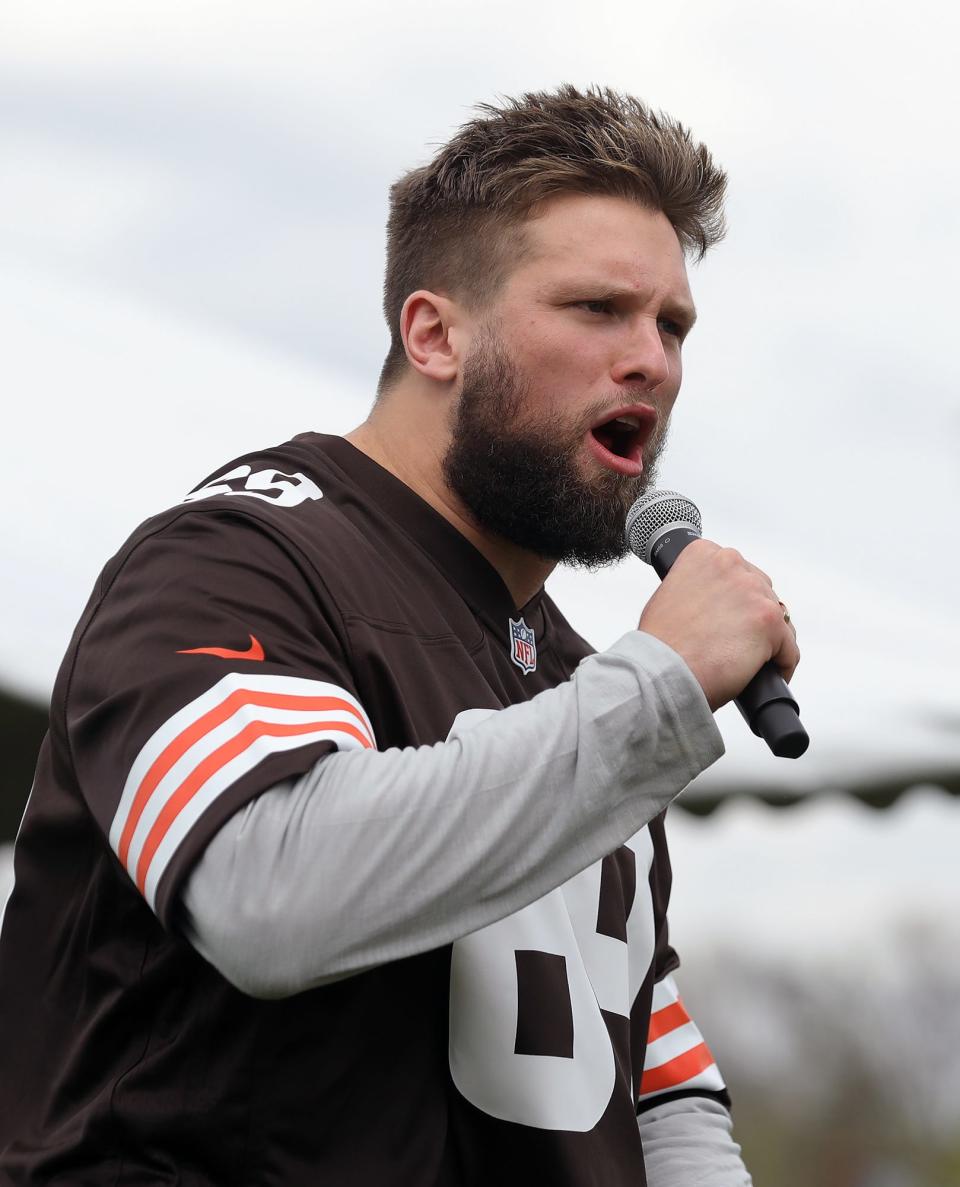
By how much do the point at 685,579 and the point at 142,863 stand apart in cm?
55

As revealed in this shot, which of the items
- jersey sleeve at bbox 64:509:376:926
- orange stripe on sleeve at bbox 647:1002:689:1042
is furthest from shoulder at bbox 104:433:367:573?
orange stripe on sleeve at bbox 647:1002:689:1042

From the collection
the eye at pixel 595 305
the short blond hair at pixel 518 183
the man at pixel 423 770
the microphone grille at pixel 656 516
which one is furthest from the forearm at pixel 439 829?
the short blond hair at pixel 518 183

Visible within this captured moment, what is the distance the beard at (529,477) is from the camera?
195cm

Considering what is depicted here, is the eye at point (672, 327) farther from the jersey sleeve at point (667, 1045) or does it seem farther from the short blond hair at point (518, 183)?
the jersey sleeve at point (667, 1045)

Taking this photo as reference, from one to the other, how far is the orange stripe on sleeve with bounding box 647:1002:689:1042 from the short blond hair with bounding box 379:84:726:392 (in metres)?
1.00

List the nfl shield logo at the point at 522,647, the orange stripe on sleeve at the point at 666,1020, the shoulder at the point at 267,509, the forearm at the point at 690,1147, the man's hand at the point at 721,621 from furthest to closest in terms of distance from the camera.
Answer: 1. the orange stripe on sleeve at the point at 666,1020
2. the forearm at the point at 690,1147
3. the nfl shield logo at the point at 522,647
4. the shoulder at the point at 267,509
5. the man's hand at the point at 721,621

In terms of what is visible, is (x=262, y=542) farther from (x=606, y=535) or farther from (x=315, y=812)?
(x=606, y=535)

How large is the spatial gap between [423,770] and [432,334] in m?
1.02

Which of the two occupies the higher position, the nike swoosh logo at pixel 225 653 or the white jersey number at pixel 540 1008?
the nike swoosh logo at pixel 225 653

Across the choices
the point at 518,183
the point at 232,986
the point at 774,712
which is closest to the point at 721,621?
the point at 774,712

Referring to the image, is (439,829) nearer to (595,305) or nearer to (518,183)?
(595,305)

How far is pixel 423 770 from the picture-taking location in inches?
49.1

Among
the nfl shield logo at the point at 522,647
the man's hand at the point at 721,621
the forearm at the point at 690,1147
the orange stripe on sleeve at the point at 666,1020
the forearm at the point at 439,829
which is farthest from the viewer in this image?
the orange stripe on sleeve at the point at 666,1020

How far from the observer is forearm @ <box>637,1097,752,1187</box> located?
2062mm
